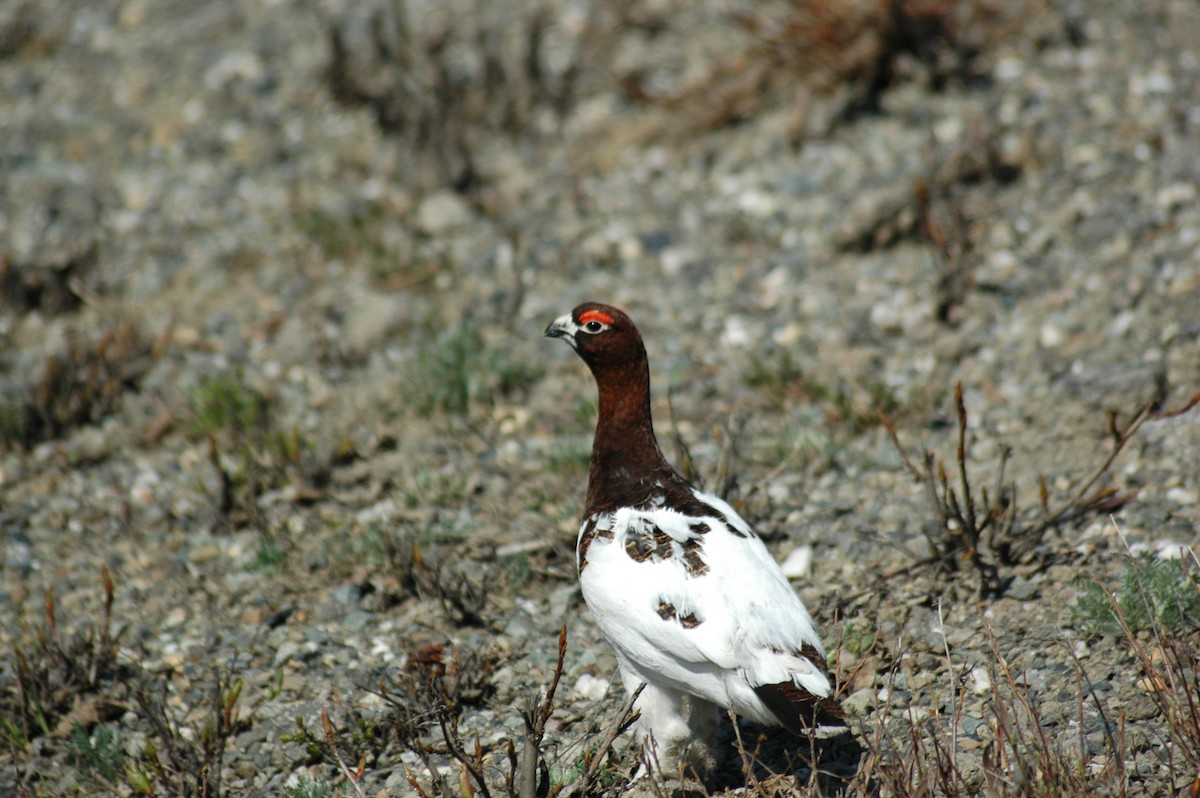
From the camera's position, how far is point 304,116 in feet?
25.7

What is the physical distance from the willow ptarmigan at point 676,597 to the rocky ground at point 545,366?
23 centimetres

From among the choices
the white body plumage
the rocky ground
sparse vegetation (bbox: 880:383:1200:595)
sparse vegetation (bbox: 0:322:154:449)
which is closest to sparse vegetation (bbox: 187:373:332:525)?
the rocky ground

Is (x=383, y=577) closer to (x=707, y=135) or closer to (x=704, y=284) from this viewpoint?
(x=704, y=284)

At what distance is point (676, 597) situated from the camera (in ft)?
11.4

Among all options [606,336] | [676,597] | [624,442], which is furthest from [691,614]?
[606,336]

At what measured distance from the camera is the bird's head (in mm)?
A: 4113

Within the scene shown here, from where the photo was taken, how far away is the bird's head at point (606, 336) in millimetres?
4113

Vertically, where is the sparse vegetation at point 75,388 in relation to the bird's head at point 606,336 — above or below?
below

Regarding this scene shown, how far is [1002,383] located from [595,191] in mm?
2864

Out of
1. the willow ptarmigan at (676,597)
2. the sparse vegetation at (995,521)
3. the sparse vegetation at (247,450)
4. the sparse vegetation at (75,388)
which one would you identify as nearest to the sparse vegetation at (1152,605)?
the sparse vegetation at (995,521)

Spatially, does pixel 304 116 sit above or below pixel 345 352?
above

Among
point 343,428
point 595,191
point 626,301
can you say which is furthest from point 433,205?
point 343,428

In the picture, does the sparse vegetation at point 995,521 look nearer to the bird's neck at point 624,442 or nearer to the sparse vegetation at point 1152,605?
the sparse vegetation at point 1152,605

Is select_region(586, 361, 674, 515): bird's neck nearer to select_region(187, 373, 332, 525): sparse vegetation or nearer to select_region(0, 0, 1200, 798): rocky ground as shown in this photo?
select_region(0, 0, 1200, 798): rocky ground
